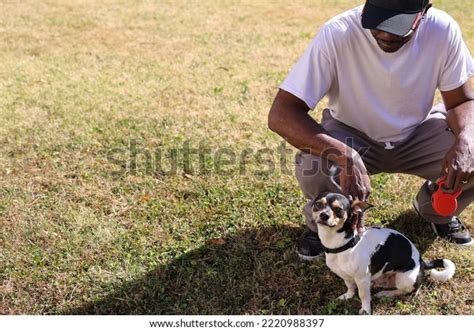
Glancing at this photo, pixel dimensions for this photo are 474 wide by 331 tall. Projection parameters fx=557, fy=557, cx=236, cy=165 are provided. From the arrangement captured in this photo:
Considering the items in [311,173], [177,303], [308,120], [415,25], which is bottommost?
[177,303]

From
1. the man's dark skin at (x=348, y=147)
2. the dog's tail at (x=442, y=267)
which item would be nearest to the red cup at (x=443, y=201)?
the man's dark skin at (x=348, y=147)

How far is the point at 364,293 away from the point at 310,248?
588 millimetres

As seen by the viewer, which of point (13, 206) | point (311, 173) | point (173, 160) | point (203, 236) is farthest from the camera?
point (173, 160)

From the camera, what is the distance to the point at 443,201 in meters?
3.29

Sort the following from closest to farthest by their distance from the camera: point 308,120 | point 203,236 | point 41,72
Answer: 1. point 308,120
2. point 203,236
3. point 41,72

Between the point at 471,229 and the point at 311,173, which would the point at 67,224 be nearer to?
the point at 311,173

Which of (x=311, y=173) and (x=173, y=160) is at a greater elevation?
(x=311, y=173)

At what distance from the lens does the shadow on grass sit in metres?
3.21

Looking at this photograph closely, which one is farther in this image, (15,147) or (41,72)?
(41,72)

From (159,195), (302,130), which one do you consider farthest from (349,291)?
(159,195)

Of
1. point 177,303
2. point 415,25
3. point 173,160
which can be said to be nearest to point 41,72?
point 173,160

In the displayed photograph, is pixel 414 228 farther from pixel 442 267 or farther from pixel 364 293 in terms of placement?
pixel 364 293

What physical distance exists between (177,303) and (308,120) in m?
1.29

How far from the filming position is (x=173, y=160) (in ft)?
16.0
